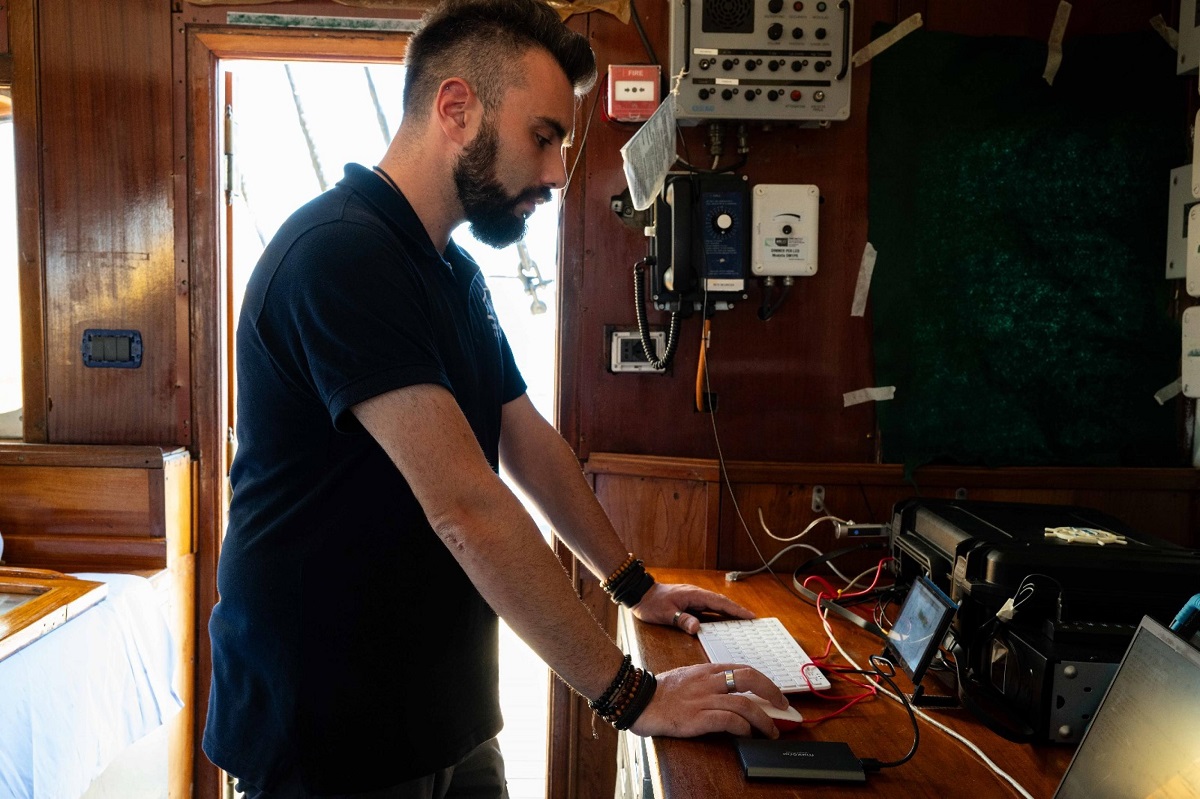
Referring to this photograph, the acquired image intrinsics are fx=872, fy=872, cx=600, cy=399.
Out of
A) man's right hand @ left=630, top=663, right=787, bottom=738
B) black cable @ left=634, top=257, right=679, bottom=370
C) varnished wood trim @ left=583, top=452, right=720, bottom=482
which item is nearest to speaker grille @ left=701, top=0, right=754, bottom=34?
black cable @ left=634, top=257, right=679, bottom=370

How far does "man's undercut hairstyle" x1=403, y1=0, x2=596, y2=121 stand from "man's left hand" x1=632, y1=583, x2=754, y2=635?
0.94 m

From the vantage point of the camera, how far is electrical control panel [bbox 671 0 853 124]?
218cm

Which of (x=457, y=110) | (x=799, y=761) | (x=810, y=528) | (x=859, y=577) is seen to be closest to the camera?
(x=799, y=761)

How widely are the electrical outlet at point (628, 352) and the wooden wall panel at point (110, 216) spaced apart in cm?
120

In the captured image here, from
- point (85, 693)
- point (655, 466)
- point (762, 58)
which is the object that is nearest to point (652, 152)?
point (762, 58)

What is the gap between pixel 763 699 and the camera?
125 centimetres

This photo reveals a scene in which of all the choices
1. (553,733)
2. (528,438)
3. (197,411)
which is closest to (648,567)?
(553,733)

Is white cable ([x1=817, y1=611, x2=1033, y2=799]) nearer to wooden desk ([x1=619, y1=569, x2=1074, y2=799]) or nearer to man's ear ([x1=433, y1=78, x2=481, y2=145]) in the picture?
wooden desk ([x1=619, y1=569, x2=1074, y2=799])

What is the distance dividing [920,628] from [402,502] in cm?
85

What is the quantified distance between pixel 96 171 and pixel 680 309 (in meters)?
1.63

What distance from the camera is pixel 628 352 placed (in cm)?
238

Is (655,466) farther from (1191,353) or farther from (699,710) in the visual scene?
(1191,353)

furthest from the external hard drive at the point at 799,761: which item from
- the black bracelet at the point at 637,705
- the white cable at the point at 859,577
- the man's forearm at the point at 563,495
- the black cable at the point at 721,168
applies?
the black cable at the point at 721,168

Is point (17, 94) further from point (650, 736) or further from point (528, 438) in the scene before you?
point (650, 736)
